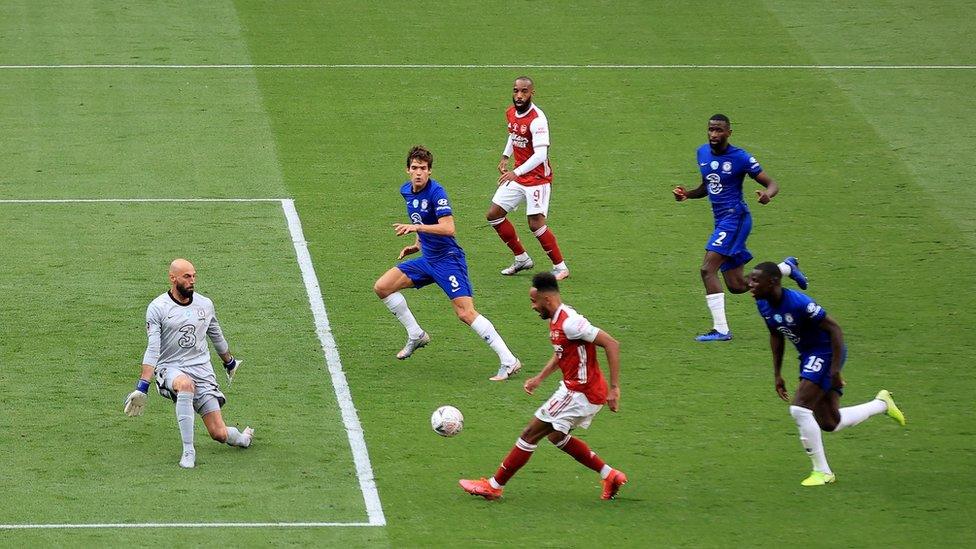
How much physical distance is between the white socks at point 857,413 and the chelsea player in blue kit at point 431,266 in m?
3.73

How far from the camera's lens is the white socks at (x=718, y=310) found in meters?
16.8

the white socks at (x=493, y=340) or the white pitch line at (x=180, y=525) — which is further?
the white socks at (x=493, y=340)

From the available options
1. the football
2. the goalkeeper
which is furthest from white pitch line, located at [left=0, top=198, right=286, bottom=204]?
the football

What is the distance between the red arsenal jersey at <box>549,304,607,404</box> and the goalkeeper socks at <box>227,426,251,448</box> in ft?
10.4

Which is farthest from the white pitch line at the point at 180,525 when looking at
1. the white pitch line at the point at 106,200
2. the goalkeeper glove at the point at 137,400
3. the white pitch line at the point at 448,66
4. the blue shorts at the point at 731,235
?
the white pitch line at the point at 448,66

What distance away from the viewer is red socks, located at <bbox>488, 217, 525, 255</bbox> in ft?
62.6

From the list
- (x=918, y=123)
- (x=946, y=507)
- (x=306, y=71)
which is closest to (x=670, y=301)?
(x=946, y=507)

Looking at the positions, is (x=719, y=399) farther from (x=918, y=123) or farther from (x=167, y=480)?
(x=918, y=123)

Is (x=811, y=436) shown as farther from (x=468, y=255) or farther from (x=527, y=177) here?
(x=468, y=255)

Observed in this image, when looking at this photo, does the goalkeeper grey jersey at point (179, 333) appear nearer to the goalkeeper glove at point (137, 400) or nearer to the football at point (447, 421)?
the goalkeeper glove at point (137, 400)

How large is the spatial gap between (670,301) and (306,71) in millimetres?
11496

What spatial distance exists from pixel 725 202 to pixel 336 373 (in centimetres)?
469

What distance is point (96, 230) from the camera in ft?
67.9

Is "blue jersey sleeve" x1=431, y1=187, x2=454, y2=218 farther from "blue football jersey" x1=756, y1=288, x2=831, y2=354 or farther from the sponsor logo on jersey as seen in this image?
"blue football jersey" x1=756, y1=288, x2=831, y2=354
